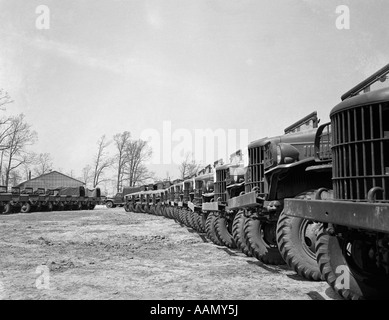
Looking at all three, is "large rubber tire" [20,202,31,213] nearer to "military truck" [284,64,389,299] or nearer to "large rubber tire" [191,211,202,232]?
"large rubber tire" [191,211,202,232]

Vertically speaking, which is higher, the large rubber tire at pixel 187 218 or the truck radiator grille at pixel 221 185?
the truck radiator grille at pixel 221 185

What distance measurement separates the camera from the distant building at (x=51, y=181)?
220 ft

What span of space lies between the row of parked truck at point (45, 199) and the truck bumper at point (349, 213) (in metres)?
26.8

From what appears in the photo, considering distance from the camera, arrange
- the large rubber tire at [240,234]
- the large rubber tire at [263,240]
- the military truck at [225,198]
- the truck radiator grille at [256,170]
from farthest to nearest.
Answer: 1. the military truck at [225,198]
2. the large rubber tire at [240,234]
3. the truck radiator grille at [256,170]
4. the large rubber tire at [263,240]

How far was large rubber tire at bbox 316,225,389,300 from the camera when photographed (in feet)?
13.1

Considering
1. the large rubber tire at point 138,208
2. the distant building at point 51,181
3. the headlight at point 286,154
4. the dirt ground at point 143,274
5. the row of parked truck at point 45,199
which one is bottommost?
the dirt ground at point 143,274

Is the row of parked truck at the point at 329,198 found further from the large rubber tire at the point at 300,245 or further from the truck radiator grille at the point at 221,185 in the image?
the truck radiator grille at the point at 221,185

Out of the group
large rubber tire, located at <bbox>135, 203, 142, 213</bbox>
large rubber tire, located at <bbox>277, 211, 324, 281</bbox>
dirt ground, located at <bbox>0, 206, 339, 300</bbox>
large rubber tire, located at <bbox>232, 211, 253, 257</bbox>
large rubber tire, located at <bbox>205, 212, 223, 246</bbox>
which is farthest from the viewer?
large rubber tire, located at <bbox>135, 203, 142, 213</bbox>

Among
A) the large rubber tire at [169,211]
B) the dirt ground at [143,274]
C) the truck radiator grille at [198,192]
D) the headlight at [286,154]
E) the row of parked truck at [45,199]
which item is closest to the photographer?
the dirt ground at [143,274]

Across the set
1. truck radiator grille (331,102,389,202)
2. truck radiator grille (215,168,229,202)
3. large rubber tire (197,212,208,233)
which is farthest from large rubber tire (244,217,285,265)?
large rubber tire (197,212,208,233)

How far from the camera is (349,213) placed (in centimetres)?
349

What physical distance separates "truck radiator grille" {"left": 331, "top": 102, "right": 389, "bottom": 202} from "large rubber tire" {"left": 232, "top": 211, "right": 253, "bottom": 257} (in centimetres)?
380

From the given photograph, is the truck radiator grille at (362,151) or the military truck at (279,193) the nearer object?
the truck radiator grille at (362,151)

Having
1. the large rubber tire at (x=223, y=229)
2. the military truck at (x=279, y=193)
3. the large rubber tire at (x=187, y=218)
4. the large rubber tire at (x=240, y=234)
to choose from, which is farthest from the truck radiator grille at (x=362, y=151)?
the large rubber tire at (x=187, y=218)
